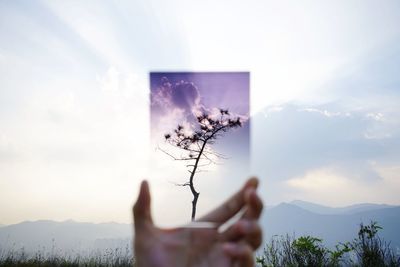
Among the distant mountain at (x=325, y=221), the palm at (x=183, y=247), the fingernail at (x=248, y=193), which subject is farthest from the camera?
the distant mountain at (x=325, y=221)

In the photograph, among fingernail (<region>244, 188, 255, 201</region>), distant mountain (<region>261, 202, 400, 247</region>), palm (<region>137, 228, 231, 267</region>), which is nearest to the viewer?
fingernail (<region>244, 188, 255, 201</region>)

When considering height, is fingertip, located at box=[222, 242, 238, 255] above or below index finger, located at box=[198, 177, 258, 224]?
below

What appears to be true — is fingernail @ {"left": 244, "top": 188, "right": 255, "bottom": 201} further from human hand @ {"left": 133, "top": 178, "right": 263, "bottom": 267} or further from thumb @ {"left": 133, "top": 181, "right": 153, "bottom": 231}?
thumb @ {"left": 133, "top": 181, "right": 153, "bottom": 231}

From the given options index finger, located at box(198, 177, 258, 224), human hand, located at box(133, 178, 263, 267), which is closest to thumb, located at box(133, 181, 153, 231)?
human hand, located at box(133, 178, 263, 267)

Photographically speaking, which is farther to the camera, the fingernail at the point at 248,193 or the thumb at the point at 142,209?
the thumb at the point at 142,209

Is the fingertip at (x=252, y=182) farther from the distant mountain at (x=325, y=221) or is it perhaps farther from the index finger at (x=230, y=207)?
the distant mountain at (x=325, y=221)

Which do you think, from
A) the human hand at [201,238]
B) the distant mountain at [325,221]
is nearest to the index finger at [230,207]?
the human hand at [201,238]

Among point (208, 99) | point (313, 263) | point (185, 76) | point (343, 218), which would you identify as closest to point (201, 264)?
point (185, 76)

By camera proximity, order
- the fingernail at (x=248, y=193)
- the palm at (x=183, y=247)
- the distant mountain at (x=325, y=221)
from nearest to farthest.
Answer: the fingernail at (x=248, y=193) → the palm at (x=183, y=247) → the distant mountain at (x=325, y=221)
